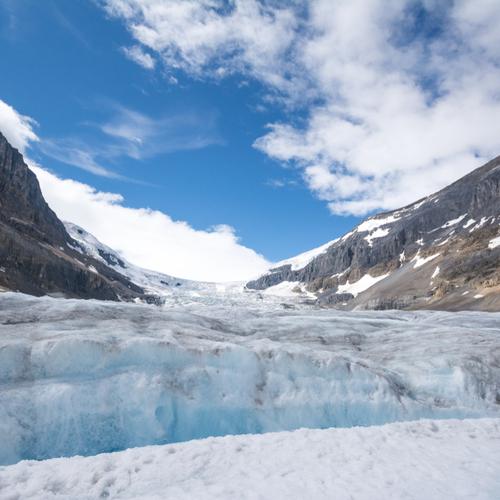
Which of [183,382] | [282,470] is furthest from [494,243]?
[282,470]

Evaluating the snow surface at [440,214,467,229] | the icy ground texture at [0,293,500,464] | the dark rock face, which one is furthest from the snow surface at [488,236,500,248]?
the dark rock face

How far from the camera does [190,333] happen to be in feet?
60.5

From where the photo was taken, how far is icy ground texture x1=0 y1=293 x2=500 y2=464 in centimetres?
1310

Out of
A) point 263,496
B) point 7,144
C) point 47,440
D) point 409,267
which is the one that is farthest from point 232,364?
point 7,144

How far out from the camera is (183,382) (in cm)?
1480

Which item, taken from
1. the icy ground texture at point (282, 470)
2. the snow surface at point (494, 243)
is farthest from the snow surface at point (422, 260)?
the icy ground texture at point (282, 470)

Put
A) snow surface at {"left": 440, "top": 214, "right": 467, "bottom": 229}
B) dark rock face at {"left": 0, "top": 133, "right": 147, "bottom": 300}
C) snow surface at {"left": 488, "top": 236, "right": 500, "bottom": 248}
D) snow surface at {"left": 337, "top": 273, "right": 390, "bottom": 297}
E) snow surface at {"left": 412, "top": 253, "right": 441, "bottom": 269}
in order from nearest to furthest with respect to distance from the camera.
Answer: dark rock face at {"left": 0, "top": 133, "right": 147, "bottom": 300}, snow surface at {"left": 488, "top": 236, "right": 500, "bottom": 248}, snow surface at {"left": 412, "top": 253, "right": 441, "bottom": 269}, snow surface at {"left": 440, "top": 214, "right": 467, "bottom": 229}, snow surface at {"left": 337, "top": 273, "right": 390, "bottom": 297}

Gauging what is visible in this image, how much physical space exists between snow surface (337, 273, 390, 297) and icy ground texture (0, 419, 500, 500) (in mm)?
161303

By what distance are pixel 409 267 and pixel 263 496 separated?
479ft

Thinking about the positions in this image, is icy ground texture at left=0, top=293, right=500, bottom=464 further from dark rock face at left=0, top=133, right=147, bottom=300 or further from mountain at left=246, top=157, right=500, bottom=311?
dark rock face at left=0, top=133, right=147, bottom=300

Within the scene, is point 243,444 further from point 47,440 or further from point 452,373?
point 452,373

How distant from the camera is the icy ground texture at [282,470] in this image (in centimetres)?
802

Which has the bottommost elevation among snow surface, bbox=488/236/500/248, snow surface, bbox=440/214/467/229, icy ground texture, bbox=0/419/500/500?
icy ground texture, bbox=0/419/500/500

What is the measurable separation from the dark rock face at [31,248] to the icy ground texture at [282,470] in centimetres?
8965
